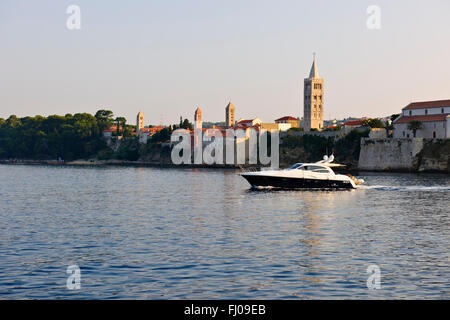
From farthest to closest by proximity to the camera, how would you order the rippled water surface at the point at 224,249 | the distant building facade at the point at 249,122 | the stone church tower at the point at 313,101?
the distant building facade at the point at 249,122, the stone church tower at the point at 313,101, the rippled water surface at the point at 224,249

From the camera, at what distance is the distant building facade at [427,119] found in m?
102

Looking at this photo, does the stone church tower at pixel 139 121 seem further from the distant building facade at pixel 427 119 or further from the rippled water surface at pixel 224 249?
the rippled water surface at pixel 224 249

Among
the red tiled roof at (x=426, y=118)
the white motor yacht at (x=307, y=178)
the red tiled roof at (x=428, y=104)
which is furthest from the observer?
the red tiled roof at (x=428, y=104)

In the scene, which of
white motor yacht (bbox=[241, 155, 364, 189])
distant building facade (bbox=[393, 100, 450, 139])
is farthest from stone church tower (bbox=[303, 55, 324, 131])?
white motor yacht (bbox=[241, 155, 364, 189])

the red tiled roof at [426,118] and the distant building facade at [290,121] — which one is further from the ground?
the distant building facade at [290,121]

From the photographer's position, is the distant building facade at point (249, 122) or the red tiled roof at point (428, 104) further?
the distant building facade at point (249, 122)

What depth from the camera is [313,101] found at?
15938cm

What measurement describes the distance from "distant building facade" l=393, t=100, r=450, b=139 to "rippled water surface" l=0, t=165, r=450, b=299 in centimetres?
6238

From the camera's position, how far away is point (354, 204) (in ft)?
145

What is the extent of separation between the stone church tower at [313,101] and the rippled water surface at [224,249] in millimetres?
115732

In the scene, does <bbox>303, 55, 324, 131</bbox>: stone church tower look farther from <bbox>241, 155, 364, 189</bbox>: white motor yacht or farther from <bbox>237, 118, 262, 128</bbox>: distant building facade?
<bbox>241, 155, 364, 189</bbox>: white motor yacht

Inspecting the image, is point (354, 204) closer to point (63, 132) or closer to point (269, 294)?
point (269, 294)

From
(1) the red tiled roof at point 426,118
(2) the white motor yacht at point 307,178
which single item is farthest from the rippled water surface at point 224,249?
(1) the red tiled roof at point 426,118

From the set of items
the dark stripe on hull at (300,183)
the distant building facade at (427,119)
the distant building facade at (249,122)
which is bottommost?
the dark stripe on hull at (300,183)
